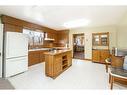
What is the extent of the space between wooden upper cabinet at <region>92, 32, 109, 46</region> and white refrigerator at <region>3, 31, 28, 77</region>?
4.45 metres

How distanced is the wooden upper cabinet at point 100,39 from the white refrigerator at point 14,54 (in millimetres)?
4454

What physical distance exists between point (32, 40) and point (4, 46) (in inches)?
90.5

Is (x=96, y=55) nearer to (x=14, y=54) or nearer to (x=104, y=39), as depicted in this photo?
(x=104, y=39)

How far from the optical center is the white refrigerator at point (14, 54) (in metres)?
3.31

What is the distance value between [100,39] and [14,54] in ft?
16.6

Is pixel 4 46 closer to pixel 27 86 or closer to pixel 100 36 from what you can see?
pixel 27 86

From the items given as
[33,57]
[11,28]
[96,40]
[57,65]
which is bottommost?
[57,65]

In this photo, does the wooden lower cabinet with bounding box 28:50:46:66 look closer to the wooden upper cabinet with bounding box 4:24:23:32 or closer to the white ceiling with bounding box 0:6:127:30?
the wooden upper cabinet with bounding box 4:24:23:32

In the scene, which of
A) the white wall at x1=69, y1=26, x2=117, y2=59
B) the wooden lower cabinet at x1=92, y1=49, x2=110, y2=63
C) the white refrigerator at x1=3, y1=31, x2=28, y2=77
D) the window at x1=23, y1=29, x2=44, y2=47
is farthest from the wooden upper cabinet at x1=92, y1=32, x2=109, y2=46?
the white refrigerator at x1=3, y1=31, x2=28, y2=77

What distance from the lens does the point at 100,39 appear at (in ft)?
20.4

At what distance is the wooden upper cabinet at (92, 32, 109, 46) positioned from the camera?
19.8 feet

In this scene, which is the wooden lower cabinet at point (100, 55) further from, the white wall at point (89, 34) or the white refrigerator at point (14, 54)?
the white refrigerator at point (14, 54)

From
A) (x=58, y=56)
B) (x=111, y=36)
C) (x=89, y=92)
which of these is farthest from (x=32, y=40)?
(x=111, y=36)

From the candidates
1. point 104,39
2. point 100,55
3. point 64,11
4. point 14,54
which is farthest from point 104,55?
point 14,54
